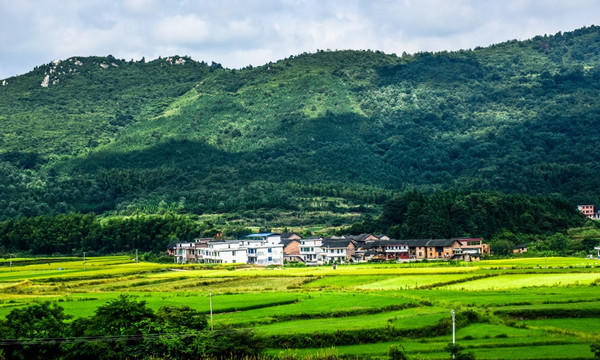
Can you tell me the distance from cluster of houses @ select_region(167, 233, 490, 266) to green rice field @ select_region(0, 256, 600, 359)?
1808cm

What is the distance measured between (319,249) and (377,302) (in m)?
53.8

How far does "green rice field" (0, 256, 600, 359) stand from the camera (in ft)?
113

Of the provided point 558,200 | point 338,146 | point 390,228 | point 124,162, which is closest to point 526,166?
point 338,146

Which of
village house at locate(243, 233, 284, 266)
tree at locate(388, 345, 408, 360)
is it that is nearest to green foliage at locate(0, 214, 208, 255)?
village house at locate(243, 233, 284, 266)

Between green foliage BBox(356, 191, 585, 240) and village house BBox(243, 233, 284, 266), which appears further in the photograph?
green foliage BBox(356, 191, 585, 240)

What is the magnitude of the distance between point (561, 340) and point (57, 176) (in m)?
140

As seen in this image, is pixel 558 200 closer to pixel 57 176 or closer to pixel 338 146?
pixel 338 146

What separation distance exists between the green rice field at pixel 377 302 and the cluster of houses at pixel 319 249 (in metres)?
18.1

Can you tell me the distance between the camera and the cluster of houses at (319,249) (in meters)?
91.9

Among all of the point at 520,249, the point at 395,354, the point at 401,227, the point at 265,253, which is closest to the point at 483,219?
the point at 401,227

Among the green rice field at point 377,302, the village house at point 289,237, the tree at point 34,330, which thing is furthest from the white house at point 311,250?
the tree at point 34,330

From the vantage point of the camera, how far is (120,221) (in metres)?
113

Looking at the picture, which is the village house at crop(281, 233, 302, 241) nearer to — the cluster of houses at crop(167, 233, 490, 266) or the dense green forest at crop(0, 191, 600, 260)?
the cluster of houses at crop(167, 233, 490, 266)

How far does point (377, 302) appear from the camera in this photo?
150 ft
